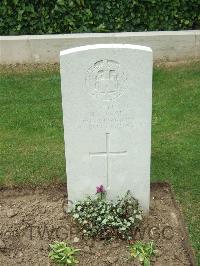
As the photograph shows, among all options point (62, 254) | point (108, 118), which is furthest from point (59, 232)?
point (108, 118)

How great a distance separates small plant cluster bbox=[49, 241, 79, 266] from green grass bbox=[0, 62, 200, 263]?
105 cm

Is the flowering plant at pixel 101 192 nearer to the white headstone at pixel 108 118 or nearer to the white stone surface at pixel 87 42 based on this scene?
the white headstone at pixel 108 118

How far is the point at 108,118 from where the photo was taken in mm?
4660

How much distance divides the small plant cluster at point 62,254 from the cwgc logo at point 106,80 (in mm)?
1242

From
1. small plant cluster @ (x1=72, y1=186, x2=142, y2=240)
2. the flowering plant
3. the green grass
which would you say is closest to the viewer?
small plant cluster @ (x1=72, y1=186, x2=142, y2=240)

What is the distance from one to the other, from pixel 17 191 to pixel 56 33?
397 centimetres

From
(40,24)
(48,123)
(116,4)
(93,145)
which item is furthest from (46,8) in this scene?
(93,145)

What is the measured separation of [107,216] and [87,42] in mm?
4199

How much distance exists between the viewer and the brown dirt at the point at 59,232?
15.2 feet

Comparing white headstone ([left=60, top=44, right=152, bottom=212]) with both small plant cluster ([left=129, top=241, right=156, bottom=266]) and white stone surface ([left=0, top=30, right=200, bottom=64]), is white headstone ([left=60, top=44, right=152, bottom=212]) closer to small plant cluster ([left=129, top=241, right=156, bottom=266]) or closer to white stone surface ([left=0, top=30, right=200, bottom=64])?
small plant cluster ([left=129, top=241, right=156, bottom=266])

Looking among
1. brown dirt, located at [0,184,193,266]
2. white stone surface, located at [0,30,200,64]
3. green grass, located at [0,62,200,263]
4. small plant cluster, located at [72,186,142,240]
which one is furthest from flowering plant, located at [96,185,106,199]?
white stone surface, located at [0,30,200,64]

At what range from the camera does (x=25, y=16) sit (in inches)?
347

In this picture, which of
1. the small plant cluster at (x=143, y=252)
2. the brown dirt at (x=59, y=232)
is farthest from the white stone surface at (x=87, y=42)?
the small plant cluster at (x=143, y=252)

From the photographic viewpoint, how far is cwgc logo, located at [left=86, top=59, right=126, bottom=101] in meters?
4.46
